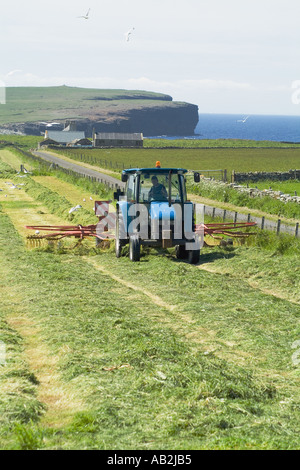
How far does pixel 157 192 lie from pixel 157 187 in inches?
6.8

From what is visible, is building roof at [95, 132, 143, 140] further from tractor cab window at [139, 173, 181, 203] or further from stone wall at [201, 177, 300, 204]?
tractor cab window at [139, 173, 181, 203]

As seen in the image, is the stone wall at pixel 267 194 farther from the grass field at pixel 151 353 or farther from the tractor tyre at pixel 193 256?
the tractor tyre at pixel 193 256

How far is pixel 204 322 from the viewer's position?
1387 centimetres

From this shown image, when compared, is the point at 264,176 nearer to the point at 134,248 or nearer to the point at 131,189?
the point at 131,189

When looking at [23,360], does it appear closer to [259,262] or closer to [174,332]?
[174,332]

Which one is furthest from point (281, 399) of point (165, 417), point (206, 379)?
point (165, 417)

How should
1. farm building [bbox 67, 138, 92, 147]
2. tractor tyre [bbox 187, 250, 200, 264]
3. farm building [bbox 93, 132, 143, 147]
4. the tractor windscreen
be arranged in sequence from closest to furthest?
the tractor windscreen
tractor tyre [bbox 187, 250, 200, 264]
farm building [bbox 93, 132, 143, 147]
farm building [bbox 67, 138, 92, 147]

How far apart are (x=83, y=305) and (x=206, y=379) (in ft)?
20.2

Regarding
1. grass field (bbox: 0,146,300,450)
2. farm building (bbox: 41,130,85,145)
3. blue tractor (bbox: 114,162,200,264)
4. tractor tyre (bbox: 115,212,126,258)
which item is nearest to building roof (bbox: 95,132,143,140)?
farm building (bbox: 41,130,85,145)

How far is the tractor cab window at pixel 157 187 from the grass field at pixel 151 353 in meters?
2.24

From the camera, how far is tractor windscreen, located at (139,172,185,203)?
68.8 ft

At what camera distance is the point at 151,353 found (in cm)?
1077

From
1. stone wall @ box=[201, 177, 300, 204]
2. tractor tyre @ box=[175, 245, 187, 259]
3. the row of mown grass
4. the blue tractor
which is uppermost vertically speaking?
the blue tractor
